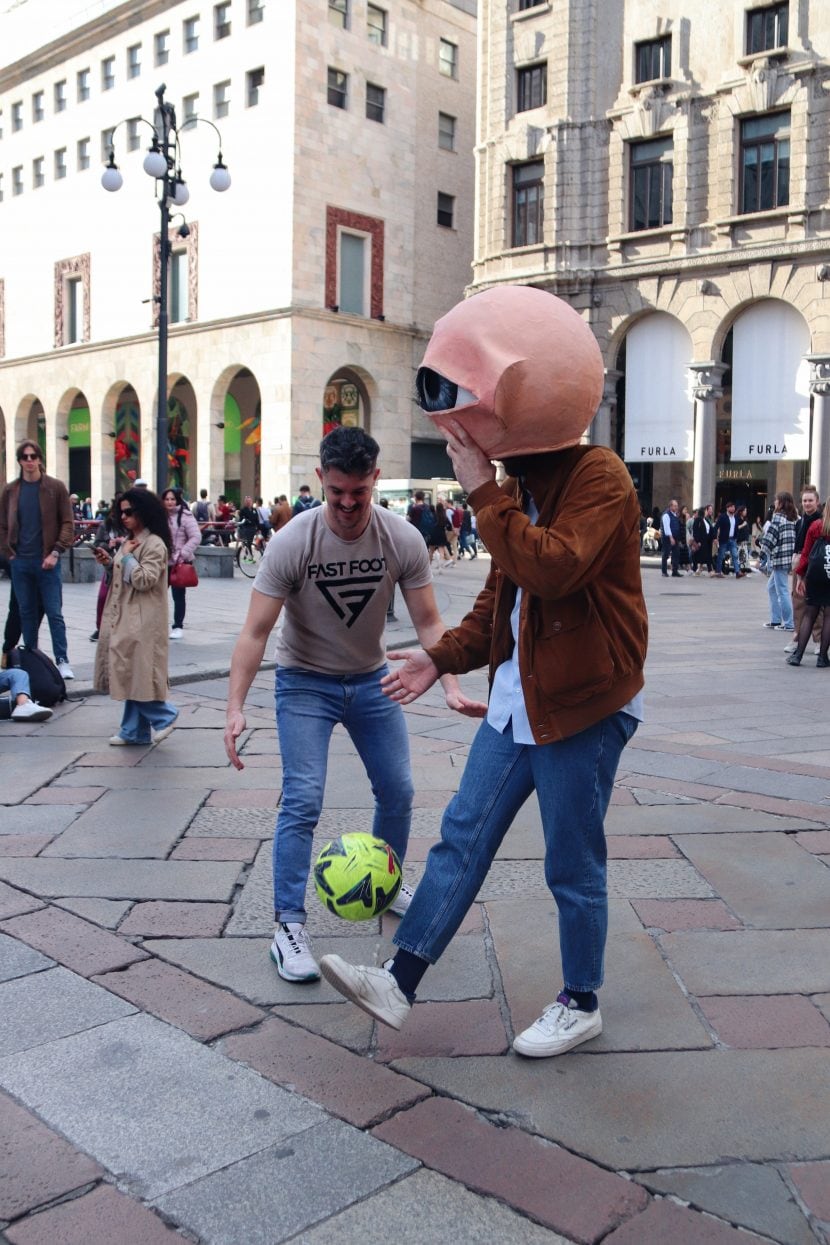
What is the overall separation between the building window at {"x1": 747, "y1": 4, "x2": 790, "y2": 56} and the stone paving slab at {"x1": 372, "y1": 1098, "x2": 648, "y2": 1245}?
31.8m

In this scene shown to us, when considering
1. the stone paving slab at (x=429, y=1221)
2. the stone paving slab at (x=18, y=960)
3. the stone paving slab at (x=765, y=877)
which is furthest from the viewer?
the stone paving slab at (x=765, y=877)

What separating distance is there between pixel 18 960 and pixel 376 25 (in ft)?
133

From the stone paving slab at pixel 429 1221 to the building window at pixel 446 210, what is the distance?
1669 inches

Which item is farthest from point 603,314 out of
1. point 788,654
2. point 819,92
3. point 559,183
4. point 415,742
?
point 415,742

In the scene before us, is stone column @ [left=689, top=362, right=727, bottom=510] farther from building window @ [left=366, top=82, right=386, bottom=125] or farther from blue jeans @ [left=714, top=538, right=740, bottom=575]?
building window @ [left=366, top=82, right=386, bottom=125]

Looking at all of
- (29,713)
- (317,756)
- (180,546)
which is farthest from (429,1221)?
(180,546)

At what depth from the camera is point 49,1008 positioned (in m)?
3.38

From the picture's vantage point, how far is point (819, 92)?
28.6m

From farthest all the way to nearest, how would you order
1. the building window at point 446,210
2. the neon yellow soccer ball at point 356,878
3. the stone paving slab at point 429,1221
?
the building window at point 446,210 → the neon yellow soccer ball at point 356,878 → the stone paving slab at point 429,1221

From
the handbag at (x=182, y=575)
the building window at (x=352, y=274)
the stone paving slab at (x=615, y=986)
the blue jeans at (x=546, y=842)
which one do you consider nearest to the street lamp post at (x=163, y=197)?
the handbag at (x=182, y=575)

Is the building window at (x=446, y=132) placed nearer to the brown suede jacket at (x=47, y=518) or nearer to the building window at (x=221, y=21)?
the building window at (x=221, y=21)

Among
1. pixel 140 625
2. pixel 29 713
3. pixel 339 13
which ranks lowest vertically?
pixel 29 713

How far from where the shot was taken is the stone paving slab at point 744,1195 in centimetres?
235

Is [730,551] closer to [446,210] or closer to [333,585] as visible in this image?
[446,210]
